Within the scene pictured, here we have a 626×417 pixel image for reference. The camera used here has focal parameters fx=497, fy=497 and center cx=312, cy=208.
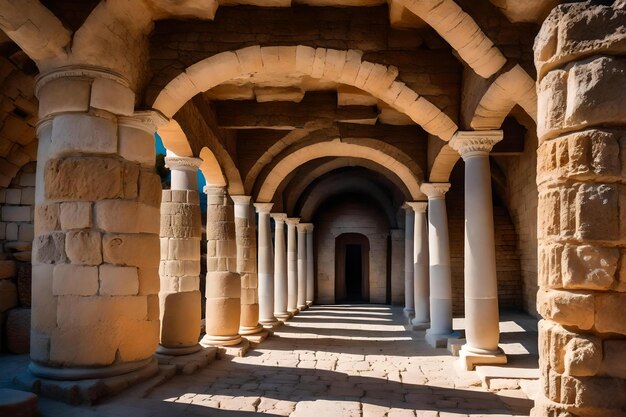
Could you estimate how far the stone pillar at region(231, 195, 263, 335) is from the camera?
10273 millimetres

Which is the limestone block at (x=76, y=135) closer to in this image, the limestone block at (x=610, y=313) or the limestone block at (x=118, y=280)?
the limestone block at (x=118, y=280)

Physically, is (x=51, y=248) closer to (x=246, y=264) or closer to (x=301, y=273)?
(x=246, y=264)

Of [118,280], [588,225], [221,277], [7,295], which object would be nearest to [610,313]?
[588,225]

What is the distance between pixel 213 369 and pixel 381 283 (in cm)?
1275

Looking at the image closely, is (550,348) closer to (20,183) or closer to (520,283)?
(20,183)

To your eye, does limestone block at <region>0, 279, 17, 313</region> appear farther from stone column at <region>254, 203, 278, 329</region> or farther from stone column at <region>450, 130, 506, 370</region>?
stone column at <region>450, 130, 506, 370</region>

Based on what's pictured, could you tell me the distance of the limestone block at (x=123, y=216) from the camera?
5.19 meters

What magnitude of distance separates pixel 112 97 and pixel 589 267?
4.81m

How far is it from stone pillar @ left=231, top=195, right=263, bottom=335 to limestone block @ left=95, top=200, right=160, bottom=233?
483 centimetres

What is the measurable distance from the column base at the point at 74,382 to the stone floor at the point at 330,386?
10 cm

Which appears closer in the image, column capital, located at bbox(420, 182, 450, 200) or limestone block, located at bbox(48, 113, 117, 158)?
limestone block, located at bbox(48, 113, 117, 158)

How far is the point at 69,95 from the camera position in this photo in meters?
5.21

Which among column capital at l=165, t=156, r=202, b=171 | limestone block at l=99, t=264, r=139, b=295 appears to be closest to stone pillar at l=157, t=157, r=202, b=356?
column capital at l=165, t=156, r=202, b=171

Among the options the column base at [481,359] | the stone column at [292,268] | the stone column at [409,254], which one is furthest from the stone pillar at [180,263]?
the stone column at [292,268]
